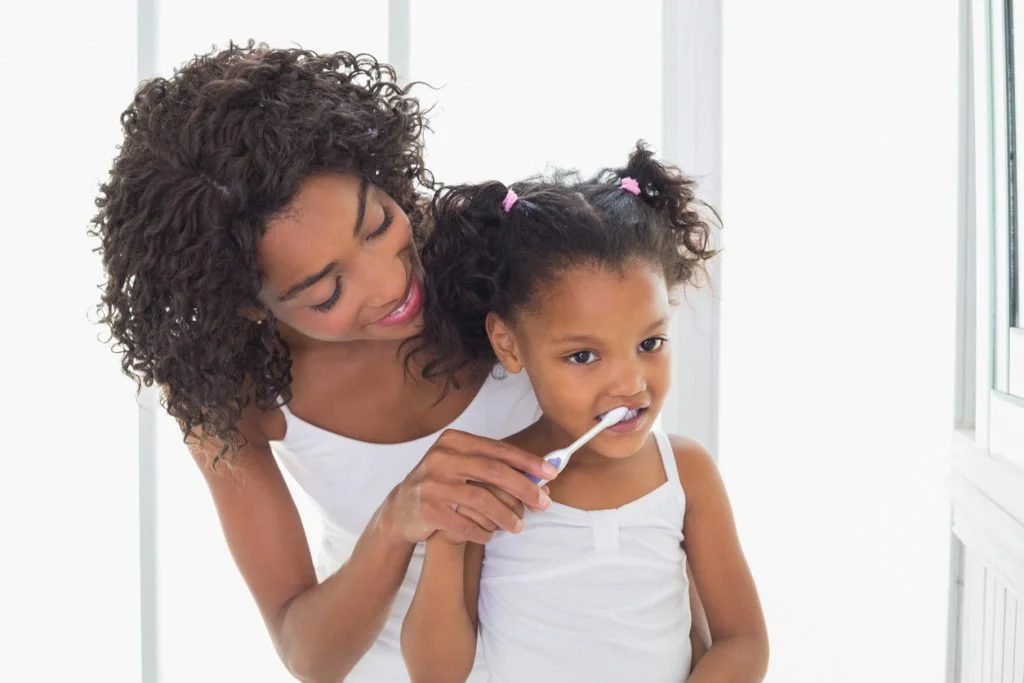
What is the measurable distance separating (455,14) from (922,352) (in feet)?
3.36

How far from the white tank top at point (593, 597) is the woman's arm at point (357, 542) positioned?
0.13 meters

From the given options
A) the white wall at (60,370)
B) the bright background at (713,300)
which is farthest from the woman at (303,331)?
the white wall at (60,370)

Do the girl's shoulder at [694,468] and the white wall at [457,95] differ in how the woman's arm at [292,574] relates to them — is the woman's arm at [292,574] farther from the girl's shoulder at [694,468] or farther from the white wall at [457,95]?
the white wall at [457,95]

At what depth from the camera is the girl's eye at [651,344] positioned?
102cm

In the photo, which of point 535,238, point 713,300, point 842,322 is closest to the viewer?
point 535,238

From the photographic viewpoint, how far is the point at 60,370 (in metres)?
1.82

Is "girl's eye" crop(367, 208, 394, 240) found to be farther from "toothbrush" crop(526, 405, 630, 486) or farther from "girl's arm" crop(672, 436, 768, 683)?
"girl's arm" crop(672, 436, 768, 683)

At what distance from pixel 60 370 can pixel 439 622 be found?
1121 mm

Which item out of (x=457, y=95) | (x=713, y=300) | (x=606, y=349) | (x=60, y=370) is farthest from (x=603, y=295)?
(x=60, y=370)

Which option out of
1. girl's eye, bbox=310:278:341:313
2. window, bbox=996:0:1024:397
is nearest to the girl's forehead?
girl's eye, bbox=310:278:341:313

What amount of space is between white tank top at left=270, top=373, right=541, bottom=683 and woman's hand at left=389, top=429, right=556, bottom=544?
242 millimetres

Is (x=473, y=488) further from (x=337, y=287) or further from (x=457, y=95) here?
(x=457, y=95)

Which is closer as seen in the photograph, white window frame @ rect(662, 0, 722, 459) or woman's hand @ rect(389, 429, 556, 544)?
woman's hand @ rect(389, 429, 556, 544)

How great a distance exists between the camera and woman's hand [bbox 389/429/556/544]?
3.16 ft
